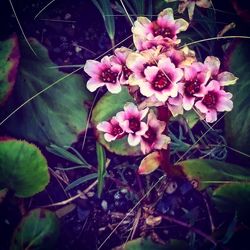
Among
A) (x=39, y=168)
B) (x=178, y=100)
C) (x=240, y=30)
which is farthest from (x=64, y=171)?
(x=240, y=30)

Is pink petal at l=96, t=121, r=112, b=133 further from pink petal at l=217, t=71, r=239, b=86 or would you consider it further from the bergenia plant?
pink petal at l=217, t=71, r=239, b=86

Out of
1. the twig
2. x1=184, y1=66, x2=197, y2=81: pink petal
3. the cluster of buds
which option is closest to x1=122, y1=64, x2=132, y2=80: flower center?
the cluster of buds

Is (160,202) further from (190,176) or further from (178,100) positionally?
(178,100)

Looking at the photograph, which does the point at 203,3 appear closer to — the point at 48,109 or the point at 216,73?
the point at 216,73

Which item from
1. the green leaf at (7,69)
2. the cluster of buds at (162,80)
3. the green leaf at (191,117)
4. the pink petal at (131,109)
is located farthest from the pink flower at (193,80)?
the green leaf at (7,69)

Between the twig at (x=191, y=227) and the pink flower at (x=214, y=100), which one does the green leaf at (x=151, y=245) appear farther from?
the pink flower at (x=214, y=100)

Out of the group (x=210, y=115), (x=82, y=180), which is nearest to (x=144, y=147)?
(x=210, y=115)
